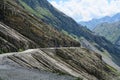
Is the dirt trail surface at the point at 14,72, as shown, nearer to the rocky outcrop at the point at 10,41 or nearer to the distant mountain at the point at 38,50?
the distant mountain at the point at 38,50

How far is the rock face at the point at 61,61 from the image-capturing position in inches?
3105

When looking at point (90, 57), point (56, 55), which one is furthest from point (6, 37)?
point (90, 57)

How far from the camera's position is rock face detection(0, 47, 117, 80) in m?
78.9

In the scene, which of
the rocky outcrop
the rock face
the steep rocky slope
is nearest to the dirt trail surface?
the rock face

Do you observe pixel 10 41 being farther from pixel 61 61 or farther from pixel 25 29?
pixel 25 29

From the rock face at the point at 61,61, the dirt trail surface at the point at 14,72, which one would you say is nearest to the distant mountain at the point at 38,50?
the rock face at the point at 61,61

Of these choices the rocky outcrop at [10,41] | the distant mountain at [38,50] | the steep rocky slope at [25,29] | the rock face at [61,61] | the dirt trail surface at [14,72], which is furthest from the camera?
the steep rocky slope at [25,29]

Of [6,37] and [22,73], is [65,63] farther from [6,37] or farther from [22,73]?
[22,73]

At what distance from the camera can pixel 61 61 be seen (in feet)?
314

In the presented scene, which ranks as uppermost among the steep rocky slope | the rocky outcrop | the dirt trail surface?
the steep rocky slope

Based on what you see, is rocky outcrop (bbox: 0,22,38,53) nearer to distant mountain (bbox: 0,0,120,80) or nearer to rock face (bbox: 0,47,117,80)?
distant mountain (bbox: 0,0,120,80)

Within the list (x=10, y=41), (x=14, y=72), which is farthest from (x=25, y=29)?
(x=14, y=72)

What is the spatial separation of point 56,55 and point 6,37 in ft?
50.8

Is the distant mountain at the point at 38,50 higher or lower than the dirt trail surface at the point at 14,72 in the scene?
higher
